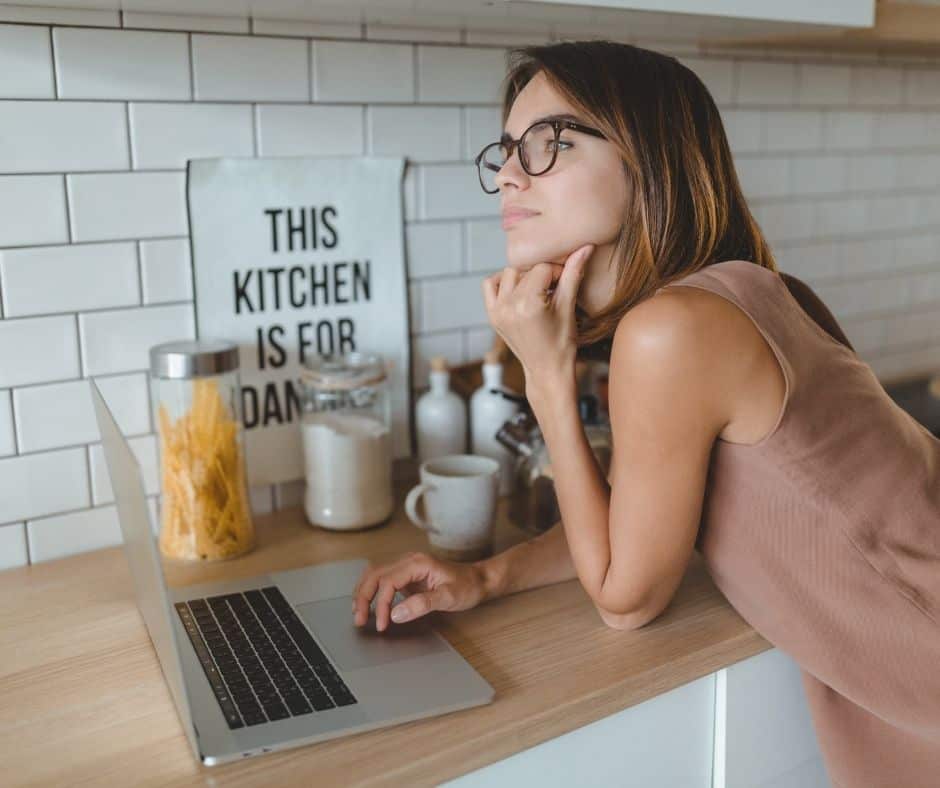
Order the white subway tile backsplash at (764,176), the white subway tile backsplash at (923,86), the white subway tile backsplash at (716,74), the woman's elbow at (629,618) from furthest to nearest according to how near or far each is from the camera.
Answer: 1. the white subway tile backsplash at (923,86)
2. the white subway tile backsplash at (764,176)
3. the white subway tile backsplash at (716,74)
4. the woman's elbow at (629,618)

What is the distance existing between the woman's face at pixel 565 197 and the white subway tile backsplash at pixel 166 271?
17.0 inches

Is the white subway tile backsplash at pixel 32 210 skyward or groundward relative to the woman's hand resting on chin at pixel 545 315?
skyward

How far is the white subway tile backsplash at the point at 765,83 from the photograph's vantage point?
1688 millimetres

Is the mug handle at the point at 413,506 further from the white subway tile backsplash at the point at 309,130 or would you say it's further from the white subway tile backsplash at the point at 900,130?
the white subway tile backsplash at the point at 900,130

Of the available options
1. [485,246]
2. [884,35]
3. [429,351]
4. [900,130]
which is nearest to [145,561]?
[429,351]

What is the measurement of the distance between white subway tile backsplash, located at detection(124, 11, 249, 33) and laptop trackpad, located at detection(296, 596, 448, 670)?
2.28ft

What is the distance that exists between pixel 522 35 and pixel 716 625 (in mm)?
878

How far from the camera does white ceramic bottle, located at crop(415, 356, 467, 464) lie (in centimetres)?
138

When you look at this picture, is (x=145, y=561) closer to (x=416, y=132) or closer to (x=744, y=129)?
(x=416, y=132)

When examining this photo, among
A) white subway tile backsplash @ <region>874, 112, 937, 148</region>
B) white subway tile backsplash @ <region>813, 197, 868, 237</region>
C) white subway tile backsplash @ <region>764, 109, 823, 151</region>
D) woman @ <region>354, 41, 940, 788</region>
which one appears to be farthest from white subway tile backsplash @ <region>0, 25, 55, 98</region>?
white subway tile backsplash @ <region>874, 112, 937, 148</region>

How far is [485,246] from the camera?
148cm

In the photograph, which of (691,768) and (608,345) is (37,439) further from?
(691,768)

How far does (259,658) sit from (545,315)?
1.44ft

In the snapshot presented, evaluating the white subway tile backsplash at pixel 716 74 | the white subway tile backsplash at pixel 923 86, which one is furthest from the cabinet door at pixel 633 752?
the white subway tile backsplash at pixel 923 86
